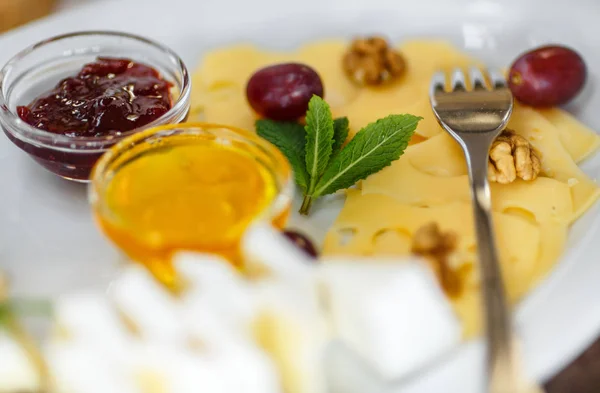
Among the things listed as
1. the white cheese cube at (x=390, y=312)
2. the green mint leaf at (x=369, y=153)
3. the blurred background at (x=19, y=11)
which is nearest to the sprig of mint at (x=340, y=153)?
the green mint leaf at (x=369, y=153)

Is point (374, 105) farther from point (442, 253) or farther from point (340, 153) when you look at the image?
point (442, 253)

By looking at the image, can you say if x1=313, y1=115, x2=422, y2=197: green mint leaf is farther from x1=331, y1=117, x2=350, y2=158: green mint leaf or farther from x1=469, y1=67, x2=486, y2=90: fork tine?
x1=469, y1=67, x2=486, y2=90: fork tine

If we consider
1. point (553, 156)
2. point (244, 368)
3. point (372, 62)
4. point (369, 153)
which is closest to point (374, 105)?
point (372, 62)

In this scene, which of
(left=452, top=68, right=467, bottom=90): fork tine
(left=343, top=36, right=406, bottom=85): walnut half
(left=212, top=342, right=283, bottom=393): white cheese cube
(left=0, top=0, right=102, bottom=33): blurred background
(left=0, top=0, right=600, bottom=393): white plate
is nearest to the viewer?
(left=212, top=342, right=283, bottom=393): white cheese cube

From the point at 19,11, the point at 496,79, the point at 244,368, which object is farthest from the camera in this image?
the point at 19,11

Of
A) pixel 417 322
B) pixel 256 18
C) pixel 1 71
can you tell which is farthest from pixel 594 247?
pixel 1 71

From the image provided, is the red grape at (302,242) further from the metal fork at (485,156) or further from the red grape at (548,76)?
the red grape at (548,76)

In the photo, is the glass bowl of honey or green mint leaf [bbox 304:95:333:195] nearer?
the glass bowl of honey

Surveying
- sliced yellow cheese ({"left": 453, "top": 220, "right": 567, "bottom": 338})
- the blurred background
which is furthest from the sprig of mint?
the blurred background
